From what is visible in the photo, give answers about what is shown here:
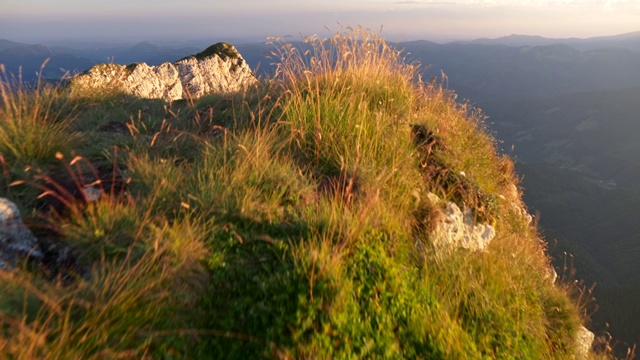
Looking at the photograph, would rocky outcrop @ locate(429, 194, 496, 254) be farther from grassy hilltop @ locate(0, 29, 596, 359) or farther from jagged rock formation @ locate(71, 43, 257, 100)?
jagged rock formation @ locate(71, 43, 257, 100)

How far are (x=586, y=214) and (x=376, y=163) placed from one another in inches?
5367

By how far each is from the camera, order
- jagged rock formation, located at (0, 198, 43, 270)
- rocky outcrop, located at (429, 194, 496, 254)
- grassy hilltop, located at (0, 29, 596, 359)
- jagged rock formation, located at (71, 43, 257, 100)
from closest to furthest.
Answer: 1. grassy hilltop, located at (0, 29, 596, 359)
2. jagged rock formation, located at (0, 198, 43, 270)
3. rocky outcrop, located at (429, 194, 496, 254)
4. jagged rock formation, located at (71, 43, 257, 100)

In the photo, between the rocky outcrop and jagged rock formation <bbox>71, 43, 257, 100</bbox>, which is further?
jagged rock formation <bbox>71, 43, 257, 100</bbox>

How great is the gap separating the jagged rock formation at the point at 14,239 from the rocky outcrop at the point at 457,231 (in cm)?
338

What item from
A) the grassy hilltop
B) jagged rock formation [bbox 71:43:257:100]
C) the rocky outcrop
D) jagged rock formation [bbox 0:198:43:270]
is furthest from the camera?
jagged rock formation [bbox 71:43:257:100]

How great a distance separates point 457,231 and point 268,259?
2.39 metres

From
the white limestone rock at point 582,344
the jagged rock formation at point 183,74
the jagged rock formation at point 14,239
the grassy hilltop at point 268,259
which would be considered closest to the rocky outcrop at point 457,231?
the grassy hilltop at point 268,259

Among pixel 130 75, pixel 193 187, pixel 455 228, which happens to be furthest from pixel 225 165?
pixel 130 75

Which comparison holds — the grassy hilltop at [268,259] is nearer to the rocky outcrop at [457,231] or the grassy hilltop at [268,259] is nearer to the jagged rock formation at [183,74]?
the rocky outcrop at [457,231]

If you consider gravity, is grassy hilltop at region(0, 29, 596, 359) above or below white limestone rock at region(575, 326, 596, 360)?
above

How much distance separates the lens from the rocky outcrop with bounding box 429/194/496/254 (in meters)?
4.16

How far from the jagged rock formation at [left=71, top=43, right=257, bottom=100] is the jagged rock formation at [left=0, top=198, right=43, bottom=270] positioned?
686 cm

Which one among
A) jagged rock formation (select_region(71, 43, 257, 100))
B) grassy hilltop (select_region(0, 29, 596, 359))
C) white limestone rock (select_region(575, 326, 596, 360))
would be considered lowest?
white limestone rock (select_region(575, 326, 596, 360))

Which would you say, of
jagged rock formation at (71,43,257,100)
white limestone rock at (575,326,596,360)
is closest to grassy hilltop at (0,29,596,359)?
white limestone rock at (575,326,596,360)
